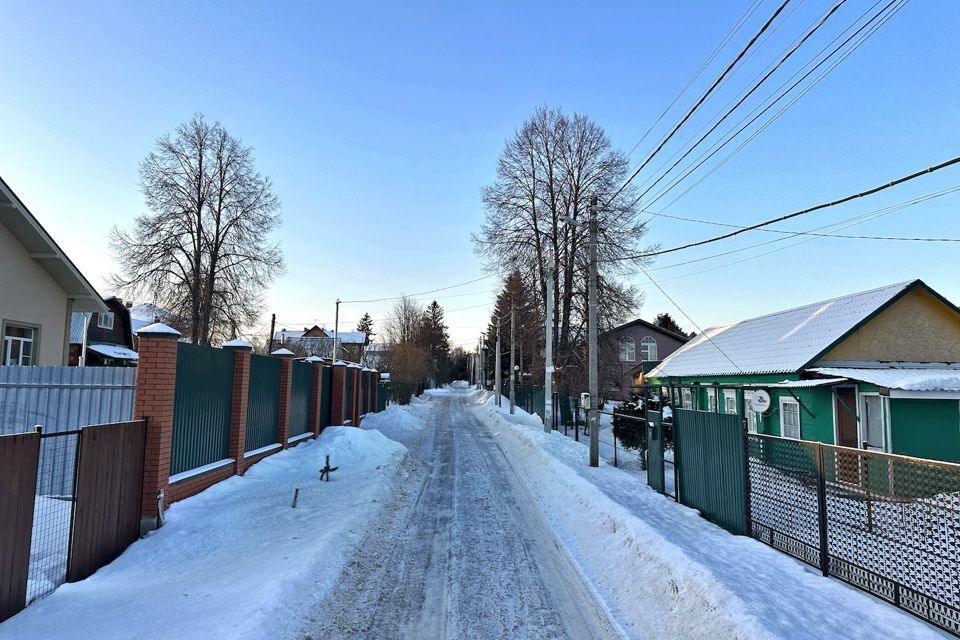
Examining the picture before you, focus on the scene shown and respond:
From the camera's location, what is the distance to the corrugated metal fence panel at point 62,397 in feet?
26.9

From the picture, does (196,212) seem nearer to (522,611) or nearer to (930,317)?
(522,611)

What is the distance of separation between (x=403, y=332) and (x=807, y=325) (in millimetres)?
65027

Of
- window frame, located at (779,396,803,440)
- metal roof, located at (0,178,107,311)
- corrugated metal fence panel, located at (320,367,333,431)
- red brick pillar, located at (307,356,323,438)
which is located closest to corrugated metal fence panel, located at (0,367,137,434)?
metal roof, located at (0,178,107,311)

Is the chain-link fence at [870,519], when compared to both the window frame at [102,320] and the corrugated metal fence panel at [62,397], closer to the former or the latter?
the corrugated metal fence panel at [62,397]

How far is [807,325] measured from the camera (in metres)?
16.8

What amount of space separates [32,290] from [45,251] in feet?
3.62

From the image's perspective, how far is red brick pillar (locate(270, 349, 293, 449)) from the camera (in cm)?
1223

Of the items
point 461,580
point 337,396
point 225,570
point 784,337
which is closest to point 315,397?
point 337,396

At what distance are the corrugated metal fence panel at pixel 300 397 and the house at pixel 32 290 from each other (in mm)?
6181

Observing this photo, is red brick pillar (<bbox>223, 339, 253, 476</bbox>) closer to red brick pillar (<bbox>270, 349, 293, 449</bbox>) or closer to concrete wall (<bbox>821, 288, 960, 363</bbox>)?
red brick pillar (<bbox>270, 349, 293, 449</bbox>)

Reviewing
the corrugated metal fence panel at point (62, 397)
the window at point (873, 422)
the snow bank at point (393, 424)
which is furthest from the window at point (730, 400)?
the corrugated metal fence panel at point (62, 397)

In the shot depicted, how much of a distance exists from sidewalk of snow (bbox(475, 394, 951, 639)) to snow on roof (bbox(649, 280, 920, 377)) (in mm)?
8788

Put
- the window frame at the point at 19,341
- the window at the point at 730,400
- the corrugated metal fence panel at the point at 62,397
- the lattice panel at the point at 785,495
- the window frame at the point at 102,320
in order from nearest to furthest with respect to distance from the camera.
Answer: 1. the lattice panel at the point at 785,495
2. the corrugated metal fence panel at the point at 62,397
3. the window frame at the point at 19,341
4. the window at the point at 730,400
5. the window frame at the point at 102,320

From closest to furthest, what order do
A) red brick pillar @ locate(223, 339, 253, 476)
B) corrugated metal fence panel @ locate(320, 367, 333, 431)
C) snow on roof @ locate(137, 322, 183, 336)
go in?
snow on roof @ locate(137, 322, 183, 336)
red brick pillar @ locate(223, 339, 253, 476)
corrugated metal fence panel @ locate(320, 367, 333, 431)
